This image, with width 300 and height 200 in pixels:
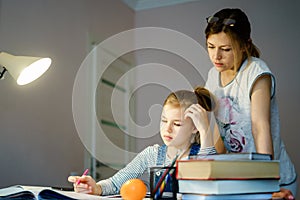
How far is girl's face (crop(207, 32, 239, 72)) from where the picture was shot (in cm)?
115

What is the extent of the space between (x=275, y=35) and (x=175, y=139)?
6.42 feet

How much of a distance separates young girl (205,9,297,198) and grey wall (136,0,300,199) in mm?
1573

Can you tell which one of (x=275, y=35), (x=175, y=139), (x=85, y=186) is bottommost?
(x=85, y=186)

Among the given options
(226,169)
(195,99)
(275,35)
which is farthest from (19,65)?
(275,35)

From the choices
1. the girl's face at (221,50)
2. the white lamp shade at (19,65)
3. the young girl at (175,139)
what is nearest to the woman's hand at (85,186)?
the young girl at (175,139)

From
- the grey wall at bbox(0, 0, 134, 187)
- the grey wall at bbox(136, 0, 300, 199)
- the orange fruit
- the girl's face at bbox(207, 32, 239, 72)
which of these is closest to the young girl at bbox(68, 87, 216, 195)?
the girl's face at bbox(207, 32, 239, 72)

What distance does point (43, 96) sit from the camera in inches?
82.2

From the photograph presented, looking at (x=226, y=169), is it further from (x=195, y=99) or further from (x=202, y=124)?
(x=195, y=99)

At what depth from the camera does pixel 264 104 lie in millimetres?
1033

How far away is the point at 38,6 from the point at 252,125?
1503mm

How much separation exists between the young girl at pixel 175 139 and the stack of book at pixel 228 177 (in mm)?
297

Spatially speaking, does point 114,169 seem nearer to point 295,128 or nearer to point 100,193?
point 295,128

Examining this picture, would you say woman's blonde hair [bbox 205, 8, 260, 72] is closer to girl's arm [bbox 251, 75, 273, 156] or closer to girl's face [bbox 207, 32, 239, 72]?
girl's face [bbox 207, 32, 239, 72]

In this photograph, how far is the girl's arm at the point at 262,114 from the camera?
98 cm
